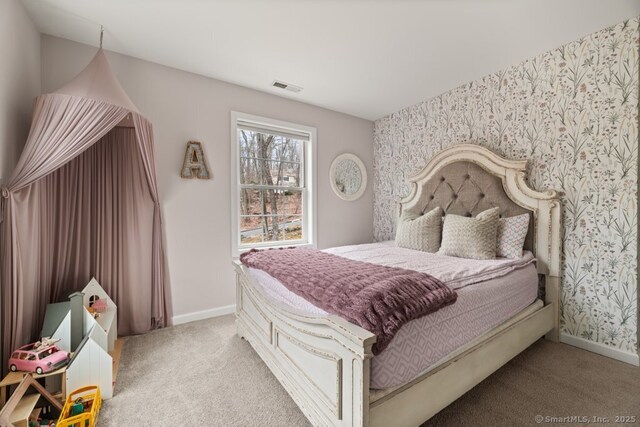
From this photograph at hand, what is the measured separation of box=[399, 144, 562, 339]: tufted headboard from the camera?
2.26 meters

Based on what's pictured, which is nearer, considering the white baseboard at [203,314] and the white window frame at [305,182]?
the white baseboard at [203,314]

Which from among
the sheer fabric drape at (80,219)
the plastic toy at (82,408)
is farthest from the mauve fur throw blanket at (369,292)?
the sheer fabric drape at (80,219)

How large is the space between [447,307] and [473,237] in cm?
114

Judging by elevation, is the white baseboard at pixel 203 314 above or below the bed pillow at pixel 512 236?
below

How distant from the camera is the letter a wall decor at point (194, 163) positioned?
2.62m

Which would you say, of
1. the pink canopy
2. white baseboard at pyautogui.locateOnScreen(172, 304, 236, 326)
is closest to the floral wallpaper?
white baseboard at pyautogui.locateOnScreen(172, 304, 236, 326)

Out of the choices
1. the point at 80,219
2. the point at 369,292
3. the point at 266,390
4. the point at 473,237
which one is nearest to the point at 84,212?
the point at 80,219

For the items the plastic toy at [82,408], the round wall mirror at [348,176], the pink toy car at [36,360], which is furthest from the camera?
the round wall mirror at [348,176]

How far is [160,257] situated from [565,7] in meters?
3.56

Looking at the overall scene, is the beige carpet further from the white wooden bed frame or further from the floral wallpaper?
the floral wallpaper

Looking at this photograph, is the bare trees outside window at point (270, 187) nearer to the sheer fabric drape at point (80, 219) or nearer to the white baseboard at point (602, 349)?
the sheer fabric drape at point (80, 219)

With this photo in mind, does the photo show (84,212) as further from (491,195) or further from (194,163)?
(491,195)

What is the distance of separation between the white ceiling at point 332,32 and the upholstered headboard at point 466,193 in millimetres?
941

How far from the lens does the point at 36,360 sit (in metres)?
1.46
